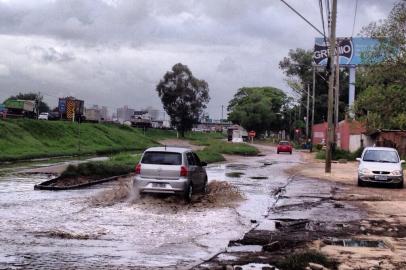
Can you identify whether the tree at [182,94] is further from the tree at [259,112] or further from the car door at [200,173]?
the car door at [200,173]

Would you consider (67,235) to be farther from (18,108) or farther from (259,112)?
(259,112)

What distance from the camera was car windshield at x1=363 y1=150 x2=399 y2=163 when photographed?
26688mm

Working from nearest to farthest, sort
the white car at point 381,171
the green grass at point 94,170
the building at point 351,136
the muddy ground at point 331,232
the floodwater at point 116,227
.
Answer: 1. the floodwater at point 116,227
2. the muddy ground at point 331,232
3. the green grass at point 94,170
4. the white car at point 381,171
5. the building at point 351,136

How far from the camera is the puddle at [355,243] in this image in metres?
11.4

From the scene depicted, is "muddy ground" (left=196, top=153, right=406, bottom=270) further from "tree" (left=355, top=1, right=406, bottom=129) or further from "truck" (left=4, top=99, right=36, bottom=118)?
"truck" (left=4, top=99, right=36, bottom=118)

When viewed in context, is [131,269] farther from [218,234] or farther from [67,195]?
[67,195]

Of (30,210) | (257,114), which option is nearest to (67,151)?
(30,210)

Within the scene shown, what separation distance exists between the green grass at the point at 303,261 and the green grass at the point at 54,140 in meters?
35.2

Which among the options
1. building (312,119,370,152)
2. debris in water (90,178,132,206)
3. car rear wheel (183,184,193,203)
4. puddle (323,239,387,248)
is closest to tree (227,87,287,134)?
building (312,119,370,152)

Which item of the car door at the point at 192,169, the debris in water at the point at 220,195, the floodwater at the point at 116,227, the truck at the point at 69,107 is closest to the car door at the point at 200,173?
the car door at the point at 192,169

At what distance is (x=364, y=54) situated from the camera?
36625 mm

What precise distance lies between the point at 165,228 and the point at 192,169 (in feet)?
18.4

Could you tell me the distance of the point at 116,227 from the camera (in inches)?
525

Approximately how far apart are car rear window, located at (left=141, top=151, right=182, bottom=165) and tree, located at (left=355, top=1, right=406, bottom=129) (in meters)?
18.0
